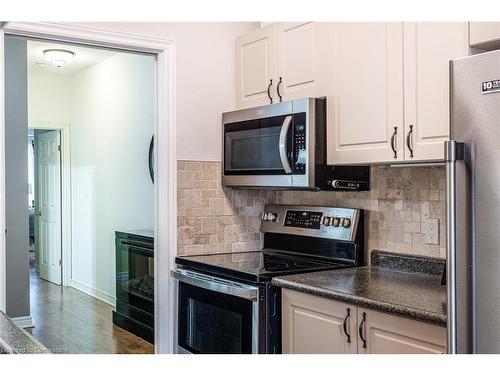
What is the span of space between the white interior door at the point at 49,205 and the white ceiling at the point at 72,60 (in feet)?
2.48

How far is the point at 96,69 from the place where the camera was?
18.9 ft

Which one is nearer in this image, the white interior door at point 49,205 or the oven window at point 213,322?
the oven window at point 213,322

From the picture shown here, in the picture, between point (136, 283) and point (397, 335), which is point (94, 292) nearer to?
point (136, 283)

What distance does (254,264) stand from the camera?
2701mm

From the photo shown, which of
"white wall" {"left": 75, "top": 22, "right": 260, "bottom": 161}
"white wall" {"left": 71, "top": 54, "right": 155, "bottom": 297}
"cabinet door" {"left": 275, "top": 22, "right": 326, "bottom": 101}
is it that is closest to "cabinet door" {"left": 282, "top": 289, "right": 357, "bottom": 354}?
"cabinet door" {"left": 275, "top": 22, "right": 326, "bottom": 101}

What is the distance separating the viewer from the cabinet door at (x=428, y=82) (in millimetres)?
1979

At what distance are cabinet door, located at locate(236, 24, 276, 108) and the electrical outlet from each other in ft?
3.33

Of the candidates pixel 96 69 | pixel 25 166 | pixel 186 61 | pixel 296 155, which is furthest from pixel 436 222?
pixel 96 69

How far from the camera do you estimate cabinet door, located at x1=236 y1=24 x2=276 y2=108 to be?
290 centimetres

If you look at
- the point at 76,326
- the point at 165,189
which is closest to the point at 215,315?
the point at 165,189

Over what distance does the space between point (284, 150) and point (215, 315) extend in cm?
86

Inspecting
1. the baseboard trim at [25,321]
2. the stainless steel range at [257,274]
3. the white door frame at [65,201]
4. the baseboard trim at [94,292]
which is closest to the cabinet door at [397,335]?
the stainless steel range at [257,274]

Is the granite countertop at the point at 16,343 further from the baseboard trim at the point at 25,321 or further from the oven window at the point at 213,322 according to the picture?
the baseboard trim at the point at 25,321

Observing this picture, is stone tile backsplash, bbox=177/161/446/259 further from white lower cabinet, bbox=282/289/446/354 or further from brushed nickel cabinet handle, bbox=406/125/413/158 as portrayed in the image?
white lower cabinet, bbox=282/289/446/354
